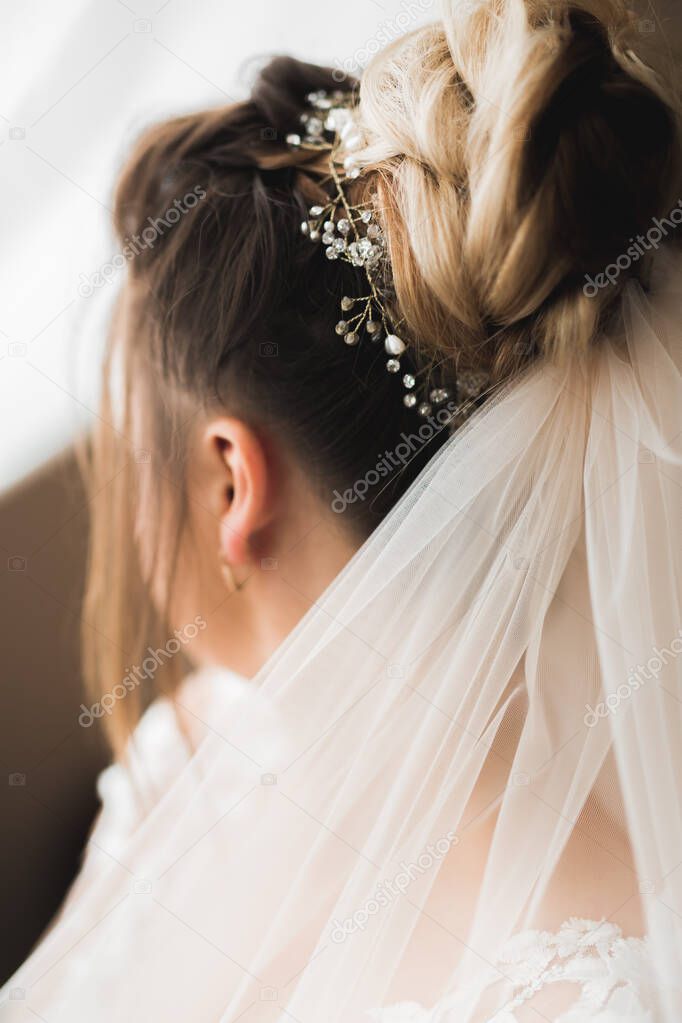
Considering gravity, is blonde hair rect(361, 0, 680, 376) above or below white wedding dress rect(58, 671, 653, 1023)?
above

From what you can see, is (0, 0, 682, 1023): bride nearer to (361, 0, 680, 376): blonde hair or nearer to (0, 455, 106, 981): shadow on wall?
(361, 0, 680, 376): blonde hair

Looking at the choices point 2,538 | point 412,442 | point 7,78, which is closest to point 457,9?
point 412,442

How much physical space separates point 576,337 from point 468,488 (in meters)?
0.17

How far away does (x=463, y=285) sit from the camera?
71 cm

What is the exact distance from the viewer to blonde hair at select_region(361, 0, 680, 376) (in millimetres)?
665
